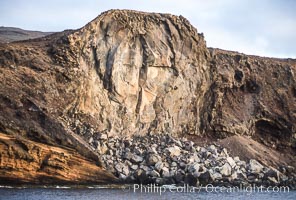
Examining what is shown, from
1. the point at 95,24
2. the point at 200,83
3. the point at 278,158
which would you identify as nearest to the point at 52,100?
the point at 95,24

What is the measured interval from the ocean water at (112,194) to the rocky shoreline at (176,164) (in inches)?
76.7

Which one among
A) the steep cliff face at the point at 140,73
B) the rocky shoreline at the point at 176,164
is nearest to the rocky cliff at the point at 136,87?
the steep cliff face at the point at 140,73

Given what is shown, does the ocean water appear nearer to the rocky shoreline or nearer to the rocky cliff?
the rocky shoreline

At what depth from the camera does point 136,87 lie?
60531 mm

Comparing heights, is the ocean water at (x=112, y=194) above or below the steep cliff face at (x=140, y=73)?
below

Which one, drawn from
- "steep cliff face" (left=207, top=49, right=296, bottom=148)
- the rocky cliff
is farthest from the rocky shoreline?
"steep cliff face" (left=207, top=49, right=296, bottom=148)

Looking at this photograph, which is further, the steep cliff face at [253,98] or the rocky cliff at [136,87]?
the steep cliff face at [253,98]

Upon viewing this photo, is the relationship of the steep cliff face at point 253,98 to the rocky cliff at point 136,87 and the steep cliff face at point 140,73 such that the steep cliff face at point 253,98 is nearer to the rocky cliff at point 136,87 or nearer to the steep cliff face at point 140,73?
the rocky cliff at point 136,87

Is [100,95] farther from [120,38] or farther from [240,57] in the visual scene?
[240,57]

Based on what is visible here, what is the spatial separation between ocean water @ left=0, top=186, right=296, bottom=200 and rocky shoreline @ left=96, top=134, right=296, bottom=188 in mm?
1949

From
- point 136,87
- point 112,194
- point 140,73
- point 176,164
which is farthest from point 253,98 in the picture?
point 112,194

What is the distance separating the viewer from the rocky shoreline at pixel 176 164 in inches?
1987

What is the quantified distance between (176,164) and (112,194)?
11531 millimetres

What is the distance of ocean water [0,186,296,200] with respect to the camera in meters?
38.8
